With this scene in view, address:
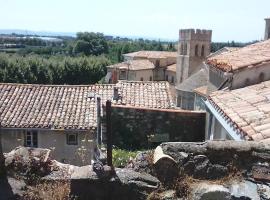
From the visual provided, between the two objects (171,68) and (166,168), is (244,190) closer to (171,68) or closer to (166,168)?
(166,168)

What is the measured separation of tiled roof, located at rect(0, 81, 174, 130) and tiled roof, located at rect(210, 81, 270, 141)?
8.05 meters

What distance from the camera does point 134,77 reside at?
57.2m

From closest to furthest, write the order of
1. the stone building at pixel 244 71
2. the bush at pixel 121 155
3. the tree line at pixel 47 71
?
the bush at pixel 121 155, the stone building at pixel 244 71, the tree line at pixel 47 71

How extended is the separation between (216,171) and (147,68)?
5728cm


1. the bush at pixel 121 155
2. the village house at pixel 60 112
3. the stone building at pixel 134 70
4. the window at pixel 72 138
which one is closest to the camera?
the bush at pixel 121 155

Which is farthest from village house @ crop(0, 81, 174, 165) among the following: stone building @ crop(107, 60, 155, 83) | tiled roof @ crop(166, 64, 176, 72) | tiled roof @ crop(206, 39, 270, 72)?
tiled roof @ crop(166, 64, 176, 72)

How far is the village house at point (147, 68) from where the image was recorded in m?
57.0

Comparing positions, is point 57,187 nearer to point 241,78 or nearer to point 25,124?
point 241,78

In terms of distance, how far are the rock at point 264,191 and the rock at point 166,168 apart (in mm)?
778

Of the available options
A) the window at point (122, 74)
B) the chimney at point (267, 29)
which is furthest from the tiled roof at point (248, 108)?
the window at point (122, 74)

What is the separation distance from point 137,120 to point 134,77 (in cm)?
4748

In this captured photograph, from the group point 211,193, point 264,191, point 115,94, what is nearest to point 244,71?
point 264,191

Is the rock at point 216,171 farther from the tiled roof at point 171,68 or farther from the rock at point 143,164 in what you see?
the tiled roof at point 171,68

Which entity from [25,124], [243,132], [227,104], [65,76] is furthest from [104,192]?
[65,76]
